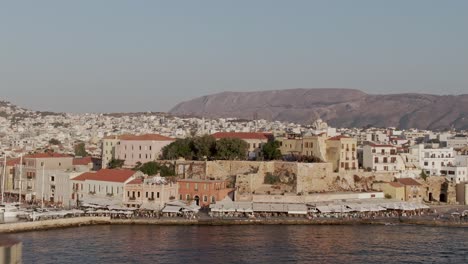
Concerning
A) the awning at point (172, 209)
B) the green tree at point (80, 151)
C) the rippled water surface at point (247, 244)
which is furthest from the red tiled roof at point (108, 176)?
the green tree at point (80, 151)

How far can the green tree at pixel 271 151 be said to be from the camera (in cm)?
4775

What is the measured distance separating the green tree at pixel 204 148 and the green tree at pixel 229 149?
76 cm

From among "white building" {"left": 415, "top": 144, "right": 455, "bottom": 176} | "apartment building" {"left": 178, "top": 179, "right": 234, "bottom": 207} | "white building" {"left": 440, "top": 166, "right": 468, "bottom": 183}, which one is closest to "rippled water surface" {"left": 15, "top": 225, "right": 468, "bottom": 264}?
"apartment building" {"left": 178, "top": 179, "right": 234, "bottom": 207}

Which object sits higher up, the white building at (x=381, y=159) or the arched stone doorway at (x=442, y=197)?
the white building at (x=381, y=159)

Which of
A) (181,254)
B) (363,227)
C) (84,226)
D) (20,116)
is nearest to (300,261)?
(181,254)

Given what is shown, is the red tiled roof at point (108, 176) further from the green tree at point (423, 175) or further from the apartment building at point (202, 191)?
the green tree at point (423, 175)

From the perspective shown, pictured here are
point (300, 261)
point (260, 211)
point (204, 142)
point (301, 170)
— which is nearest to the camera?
point (300, 261)

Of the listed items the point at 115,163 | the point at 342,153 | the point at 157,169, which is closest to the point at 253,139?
the point at 342,153

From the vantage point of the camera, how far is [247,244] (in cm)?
3062

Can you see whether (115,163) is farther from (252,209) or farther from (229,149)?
(252,209)

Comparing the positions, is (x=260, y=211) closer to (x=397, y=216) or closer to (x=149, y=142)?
(x=397, y=216)

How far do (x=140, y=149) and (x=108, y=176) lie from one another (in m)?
8.71

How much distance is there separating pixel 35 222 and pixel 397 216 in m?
19.4

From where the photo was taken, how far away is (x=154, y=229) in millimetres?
35562
